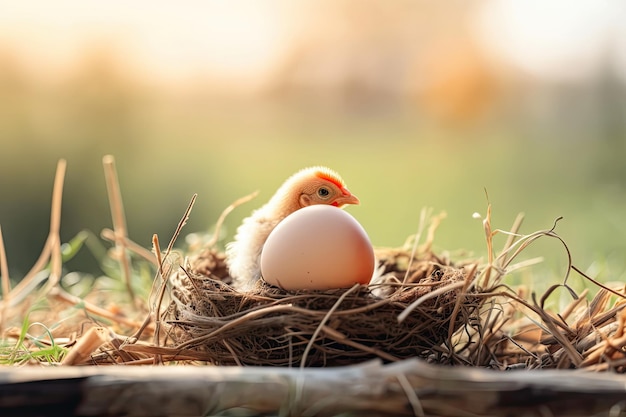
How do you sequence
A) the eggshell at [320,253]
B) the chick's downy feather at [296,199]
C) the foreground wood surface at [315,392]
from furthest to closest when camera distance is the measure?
the chick's downy feather at [296,199] → the eggshell at [320,253] → the foreground wood surface at [315,392]

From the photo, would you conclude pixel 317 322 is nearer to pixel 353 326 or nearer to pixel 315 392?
pixel 353 326

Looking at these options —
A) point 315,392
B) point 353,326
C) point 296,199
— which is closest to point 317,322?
point 353,326

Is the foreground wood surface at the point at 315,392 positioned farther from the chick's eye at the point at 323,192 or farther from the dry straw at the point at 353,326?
the chick's eye at the point at 323,192

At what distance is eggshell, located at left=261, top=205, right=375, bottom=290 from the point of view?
1.38 meters

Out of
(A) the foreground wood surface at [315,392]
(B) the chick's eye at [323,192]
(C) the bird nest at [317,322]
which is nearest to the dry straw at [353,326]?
(C) the bird nest at [317,322]

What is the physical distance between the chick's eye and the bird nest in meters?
0.37

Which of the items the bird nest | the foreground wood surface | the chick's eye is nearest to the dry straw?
the bird nest

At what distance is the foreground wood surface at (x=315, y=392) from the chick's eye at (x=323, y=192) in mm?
778

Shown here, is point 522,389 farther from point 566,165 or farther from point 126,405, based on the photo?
point 566,165

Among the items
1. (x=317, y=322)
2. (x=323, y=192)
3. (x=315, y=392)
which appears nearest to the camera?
(x=315, y=392)

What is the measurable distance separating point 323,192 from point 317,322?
0.53m

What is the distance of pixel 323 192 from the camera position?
69.4 inches

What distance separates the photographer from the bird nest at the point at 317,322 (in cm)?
128

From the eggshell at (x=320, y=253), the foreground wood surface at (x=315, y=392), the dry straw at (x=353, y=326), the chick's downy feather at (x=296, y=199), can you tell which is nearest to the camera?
the foreground wood surface at (x=315, y=392)
